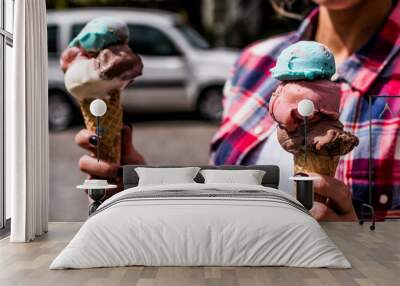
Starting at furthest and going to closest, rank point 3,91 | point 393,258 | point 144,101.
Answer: point 144,101
point 3,91
point 393,258

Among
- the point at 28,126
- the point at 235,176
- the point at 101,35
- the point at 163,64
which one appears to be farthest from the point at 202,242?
the point at 163,64

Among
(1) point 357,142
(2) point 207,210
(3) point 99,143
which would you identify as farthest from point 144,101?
(2) point 207,210

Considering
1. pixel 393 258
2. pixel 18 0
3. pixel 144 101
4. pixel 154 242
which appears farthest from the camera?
pixel 144 101

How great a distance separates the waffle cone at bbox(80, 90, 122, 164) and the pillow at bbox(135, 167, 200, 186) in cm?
25

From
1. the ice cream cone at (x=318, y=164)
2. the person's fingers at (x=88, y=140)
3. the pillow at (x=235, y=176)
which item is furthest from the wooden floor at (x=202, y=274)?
the person's fingers at (x=88, y=140)

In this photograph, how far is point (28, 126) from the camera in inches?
190

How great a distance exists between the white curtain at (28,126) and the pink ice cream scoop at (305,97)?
165cm

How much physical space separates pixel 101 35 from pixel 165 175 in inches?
42.3

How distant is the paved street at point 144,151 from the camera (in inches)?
244

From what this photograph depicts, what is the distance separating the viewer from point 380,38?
5195mm

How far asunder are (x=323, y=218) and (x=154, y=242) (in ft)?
6.10

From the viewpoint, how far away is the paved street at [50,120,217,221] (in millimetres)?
6188

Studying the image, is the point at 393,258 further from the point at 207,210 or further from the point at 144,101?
the point at 144,101

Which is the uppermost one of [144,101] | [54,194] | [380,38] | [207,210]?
[380,38]
